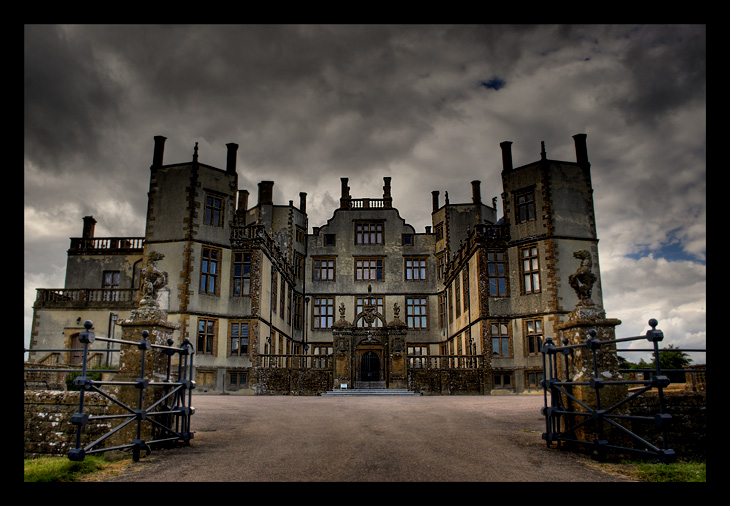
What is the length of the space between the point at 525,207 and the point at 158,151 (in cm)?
2063

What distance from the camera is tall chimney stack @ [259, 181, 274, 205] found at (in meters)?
39.2

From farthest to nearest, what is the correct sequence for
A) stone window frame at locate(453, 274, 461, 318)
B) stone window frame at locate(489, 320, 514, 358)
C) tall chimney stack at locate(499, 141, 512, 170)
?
stone window frame at locate(453, 274, 461, 318), tall chimney stack at locate(499, 141, 512, 170), stone window frame at locate(489, 320, 514, 358)

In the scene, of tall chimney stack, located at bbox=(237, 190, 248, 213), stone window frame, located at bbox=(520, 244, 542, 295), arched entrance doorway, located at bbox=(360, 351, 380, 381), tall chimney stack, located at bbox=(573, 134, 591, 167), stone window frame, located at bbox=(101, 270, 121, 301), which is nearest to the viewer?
stone window frame, located at bbox=(520, 244, 542, 295)

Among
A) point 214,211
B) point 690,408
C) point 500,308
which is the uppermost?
point 214,211

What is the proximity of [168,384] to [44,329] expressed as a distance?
1017 inches

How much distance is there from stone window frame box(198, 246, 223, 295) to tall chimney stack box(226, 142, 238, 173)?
5.07m

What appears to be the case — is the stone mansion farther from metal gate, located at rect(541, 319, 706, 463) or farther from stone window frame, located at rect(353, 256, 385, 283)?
metal gate, located at rect(541, 319, 706, 463)

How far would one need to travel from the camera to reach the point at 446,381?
2498 centimetres

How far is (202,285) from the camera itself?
26.6 metres

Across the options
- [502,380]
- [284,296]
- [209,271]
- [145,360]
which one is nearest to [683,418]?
[145,360]

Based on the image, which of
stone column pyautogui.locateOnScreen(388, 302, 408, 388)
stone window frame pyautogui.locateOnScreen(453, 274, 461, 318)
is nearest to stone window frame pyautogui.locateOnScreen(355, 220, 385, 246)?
stone window frame pyautogui.locateOnScreen(453, 274, 461, 318)

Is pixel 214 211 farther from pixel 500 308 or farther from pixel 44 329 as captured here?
pixel 500 308

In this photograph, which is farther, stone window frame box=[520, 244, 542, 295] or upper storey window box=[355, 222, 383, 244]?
upper storey window box=[355, 222, 383, 244]
